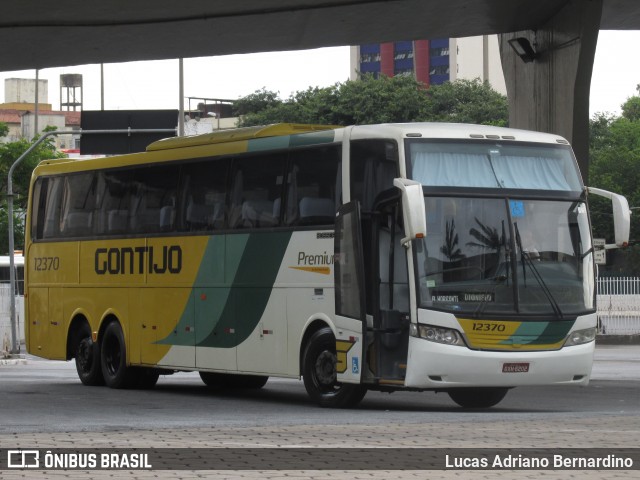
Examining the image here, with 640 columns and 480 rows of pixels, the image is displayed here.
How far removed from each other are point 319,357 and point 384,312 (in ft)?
4.41

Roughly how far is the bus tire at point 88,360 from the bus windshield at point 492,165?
8259 millimetres

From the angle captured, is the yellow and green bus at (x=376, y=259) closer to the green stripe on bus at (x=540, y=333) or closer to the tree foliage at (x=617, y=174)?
the green stripe on bus at (x=540, y=333)

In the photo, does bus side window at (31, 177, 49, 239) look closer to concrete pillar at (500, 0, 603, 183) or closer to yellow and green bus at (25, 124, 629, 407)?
yellow and green bus at (25, 124, 629, 407)

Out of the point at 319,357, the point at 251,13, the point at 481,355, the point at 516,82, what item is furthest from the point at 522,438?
the point at 516,82

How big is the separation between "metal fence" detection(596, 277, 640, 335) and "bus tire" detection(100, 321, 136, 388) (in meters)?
26.0

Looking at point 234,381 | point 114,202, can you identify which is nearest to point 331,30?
point 114,202

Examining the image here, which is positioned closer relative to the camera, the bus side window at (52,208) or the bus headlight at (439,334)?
the bus headlight at (439,334)

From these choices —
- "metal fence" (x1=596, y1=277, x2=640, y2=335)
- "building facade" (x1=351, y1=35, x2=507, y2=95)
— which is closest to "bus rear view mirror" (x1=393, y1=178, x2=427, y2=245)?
"metal fence" (x1=596, y1=277, x2=640, y2=335)

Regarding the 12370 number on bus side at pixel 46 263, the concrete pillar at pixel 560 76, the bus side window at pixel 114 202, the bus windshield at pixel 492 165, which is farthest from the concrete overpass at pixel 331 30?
the bus windshield at pixel 492 165

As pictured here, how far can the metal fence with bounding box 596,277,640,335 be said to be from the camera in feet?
152

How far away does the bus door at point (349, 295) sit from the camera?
16922mm

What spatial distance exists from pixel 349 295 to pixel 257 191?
2655 millimetres

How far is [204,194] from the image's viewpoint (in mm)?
20344

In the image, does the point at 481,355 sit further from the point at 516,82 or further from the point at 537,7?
the point at 516,82
